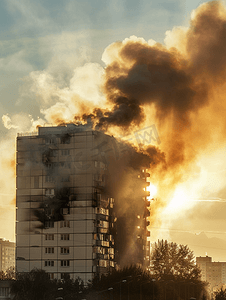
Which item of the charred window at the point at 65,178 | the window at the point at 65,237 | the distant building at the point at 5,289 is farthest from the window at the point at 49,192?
the distant building at the point at 5,289

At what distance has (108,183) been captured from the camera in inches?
6949

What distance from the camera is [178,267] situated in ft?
628

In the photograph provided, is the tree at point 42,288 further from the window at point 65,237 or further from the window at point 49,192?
the window at point 49,192

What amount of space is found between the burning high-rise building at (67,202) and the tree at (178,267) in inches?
703

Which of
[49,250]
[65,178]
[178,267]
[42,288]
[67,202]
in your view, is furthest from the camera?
[178,267]

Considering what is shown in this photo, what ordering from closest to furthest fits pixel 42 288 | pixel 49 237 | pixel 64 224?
pixel 42 288 → pixel 64 224 → pixel 49 237

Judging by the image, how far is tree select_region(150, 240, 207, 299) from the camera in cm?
18050

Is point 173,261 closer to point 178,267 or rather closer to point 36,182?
point 178,267

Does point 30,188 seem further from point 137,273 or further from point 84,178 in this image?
point 137,273

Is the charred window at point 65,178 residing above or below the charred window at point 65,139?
below

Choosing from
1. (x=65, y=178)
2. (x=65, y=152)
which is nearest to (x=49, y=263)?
(x=65, y=178)

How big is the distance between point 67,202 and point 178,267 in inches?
1612

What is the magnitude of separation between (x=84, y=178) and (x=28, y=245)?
881 inches

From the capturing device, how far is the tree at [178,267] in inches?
7106
